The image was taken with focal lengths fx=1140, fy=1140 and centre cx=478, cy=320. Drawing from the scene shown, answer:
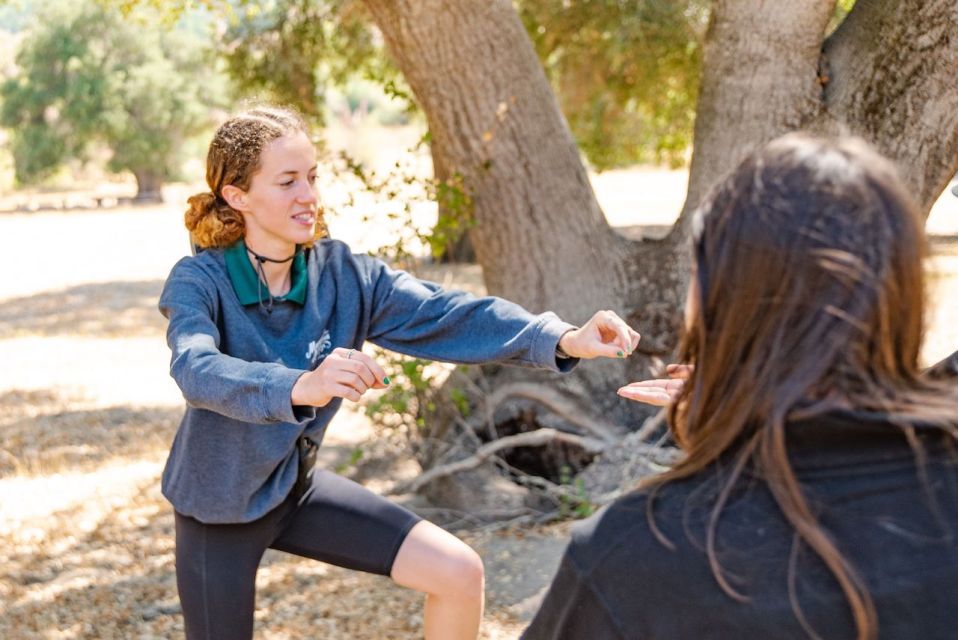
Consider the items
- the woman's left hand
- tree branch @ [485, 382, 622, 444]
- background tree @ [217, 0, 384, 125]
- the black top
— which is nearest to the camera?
the black top

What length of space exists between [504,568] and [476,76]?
7.07 ft

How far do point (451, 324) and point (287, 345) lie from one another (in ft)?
1.45

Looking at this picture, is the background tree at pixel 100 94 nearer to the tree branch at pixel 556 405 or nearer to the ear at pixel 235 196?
the tree branch at pixel 556 405

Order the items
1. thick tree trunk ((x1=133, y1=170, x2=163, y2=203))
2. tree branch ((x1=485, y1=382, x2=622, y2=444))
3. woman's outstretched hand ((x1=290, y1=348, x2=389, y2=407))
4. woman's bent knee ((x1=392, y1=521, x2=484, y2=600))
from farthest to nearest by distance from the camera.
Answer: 1. thick tree trunk ((x1=133, y1=170, x2=163, y2=203))
2. tree branch ((x1=485, y1=382, x2=622, y2=444))
3. woman's bent knee ((x1=392, y1=521, x2=484, y2=600))
4. woman's outstretched hand ((x1=290, y1=348, x2=389, y2=407))

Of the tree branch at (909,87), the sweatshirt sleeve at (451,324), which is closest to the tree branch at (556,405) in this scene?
the tree branch at (909,87)

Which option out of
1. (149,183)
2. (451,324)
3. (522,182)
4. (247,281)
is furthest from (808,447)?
(149,183)

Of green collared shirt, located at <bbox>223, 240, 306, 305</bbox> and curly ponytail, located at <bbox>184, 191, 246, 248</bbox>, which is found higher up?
curly ponytail, located at <bbox>184, 191, 246, 248</bbox>

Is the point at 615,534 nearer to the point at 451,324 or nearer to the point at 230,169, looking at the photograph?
the point at 451,324

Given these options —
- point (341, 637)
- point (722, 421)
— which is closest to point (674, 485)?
point (722, 421)

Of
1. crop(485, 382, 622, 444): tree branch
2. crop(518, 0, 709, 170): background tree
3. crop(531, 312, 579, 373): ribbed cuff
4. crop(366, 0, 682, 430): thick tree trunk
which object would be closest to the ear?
crop(531, 312, 579, 373): ribbed cuff

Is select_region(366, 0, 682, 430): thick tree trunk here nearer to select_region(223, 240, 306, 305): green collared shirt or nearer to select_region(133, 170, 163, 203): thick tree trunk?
select_region(223, 240, 306, 305): green collared shirt

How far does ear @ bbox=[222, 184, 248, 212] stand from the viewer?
3.04 m

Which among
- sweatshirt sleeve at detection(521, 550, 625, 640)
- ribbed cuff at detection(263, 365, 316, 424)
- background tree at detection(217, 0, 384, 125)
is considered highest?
background tree at detection(217, 0, 384, 125)

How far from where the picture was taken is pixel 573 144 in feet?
17.6
